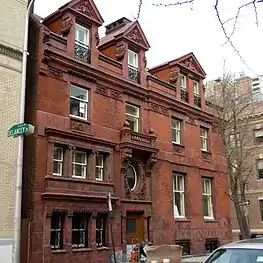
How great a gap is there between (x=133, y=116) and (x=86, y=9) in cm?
628

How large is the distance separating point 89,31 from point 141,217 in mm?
10132

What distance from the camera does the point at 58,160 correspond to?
63.4 feet

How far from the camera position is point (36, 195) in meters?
17.9

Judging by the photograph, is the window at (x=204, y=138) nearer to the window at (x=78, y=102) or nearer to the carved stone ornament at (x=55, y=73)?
the window at (x=78, y=102)

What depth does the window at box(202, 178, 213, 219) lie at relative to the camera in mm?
28303

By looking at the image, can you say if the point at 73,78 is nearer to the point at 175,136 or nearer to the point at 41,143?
the point at 41,143

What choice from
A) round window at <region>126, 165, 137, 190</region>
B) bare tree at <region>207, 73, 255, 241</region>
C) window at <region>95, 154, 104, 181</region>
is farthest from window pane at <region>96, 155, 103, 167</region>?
bare tree at <region>207, 73, 255, 241</region>

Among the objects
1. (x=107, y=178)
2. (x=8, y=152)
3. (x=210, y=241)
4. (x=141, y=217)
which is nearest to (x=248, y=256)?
(x=8, y=152)

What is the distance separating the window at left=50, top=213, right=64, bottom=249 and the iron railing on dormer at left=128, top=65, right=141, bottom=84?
921 cm

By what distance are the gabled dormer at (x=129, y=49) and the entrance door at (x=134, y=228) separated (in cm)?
754

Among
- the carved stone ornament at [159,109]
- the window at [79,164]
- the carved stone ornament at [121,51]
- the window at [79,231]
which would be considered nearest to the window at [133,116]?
the carved stone ornament at [159,109]

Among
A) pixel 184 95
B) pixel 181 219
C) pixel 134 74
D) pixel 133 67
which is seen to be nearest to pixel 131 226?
pixel 181 219

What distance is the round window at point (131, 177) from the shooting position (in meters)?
22.9

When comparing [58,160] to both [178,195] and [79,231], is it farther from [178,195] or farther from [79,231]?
[178,195]
